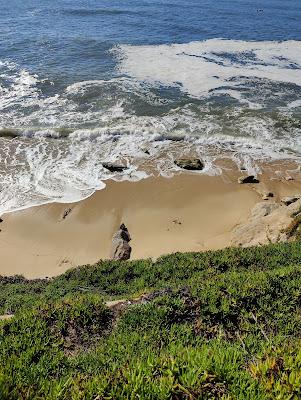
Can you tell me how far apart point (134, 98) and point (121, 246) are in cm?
1490

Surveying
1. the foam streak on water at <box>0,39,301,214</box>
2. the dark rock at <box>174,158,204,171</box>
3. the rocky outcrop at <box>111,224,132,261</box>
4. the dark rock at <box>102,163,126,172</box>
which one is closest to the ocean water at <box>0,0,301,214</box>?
the foam streak on water at <box>0,39,301,214</box>

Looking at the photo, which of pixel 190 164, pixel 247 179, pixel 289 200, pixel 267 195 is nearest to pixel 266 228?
pixel 289 200

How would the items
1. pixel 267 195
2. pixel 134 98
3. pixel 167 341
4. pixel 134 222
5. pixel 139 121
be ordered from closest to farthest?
pixel 167 341
pixel 134 222
pixel 267 195
pixel 139 121
pixel 134 98

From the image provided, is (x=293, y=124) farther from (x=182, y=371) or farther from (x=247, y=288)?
(x=182, y=371)

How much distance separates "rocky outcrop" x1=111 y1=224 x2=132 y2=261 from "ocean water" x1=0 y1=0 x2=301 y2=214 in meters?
3.18

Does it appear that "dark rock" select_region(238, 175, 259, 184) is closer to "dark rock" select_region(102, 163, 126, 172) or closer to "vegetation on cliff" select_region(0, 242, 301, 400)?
"dark rock" select_region(102, 163, 126, 172)

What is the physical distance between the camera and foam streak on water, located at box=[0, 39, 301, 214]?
19.2 meters

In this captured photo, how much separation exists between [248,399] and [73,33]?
42.9m

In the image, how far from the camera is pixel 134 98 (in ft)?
88.3

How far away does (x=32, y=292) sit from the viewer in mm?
10641

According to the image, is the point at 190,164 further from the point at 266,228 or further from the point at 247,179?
the point at 266,228

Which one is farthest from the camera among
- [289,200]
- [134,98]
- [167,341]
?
[134,98]

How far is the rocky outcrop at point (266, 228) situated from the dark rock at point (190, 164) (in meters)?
4.55

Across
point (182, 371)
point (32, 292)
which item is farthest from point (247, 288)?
point (32, 292)
